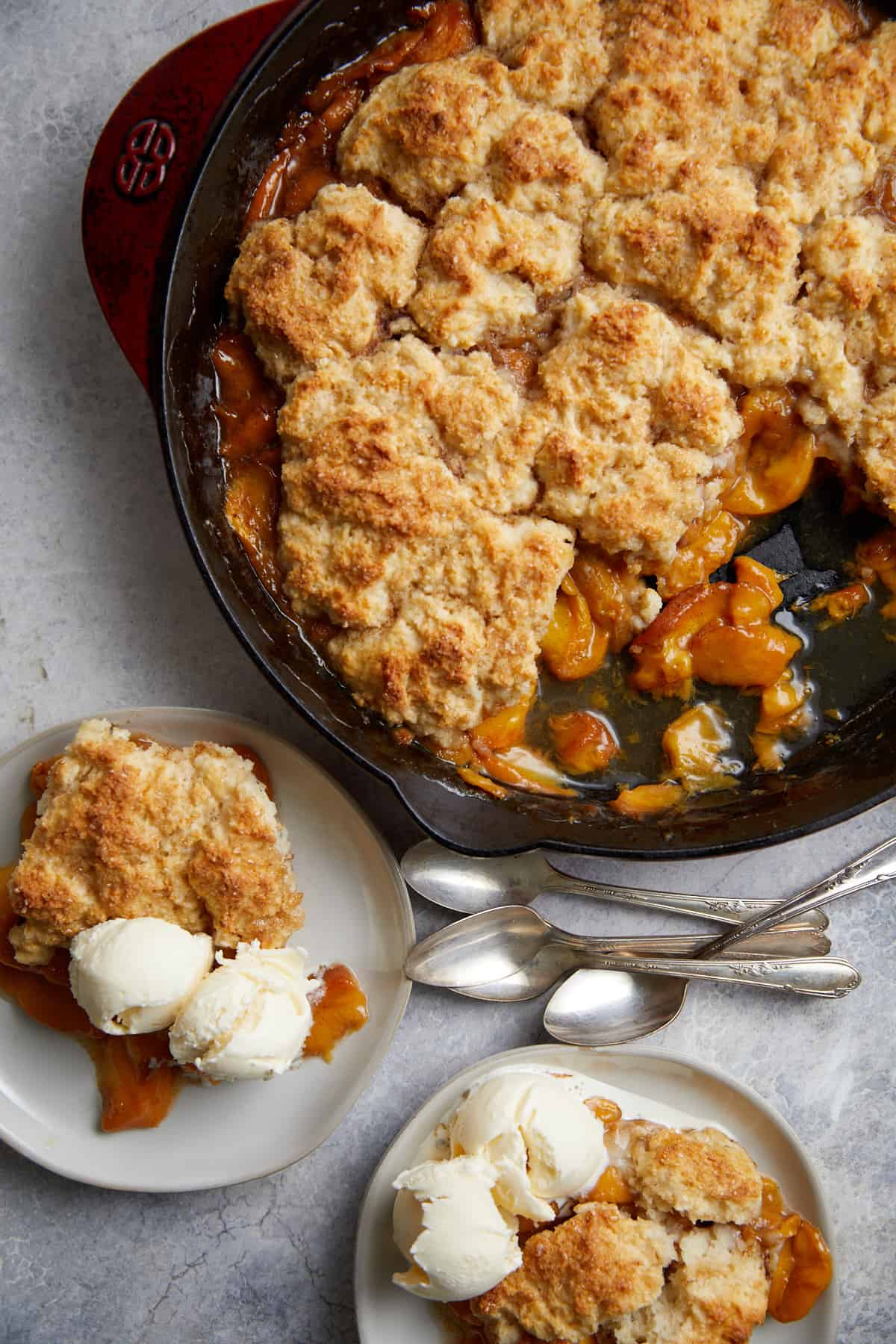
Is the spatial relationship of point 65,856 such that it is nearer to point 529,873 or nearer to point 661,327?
point 529,873

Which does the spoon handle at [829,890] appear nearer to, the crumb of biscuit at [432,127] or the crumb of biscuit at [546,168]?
the crumb of biscuit at [546,168]

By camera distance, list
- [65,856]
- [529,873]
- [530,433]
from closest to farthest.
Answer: [530,433] < [65,856] < [529,873]

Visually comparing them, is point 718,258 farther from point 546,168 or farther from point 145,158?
point 145,158

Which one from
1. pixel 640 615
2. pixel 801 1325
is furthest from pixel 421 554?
pixel 801 1325

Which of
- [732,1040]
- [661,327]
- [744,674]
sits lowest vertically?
[732,1040]

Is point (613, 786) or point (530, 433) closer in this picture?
point (530, 433)

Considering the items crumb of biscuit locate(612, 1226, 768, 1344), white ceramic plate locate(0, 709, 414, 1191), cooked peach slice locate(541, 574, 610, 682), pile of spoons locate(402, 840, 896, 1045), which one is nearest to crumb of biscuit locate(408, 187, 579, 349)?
cooked peach slice locate(541, 574, 610, 682)

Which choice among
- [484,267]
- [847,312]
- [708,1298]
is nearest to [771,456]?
[847,312]
